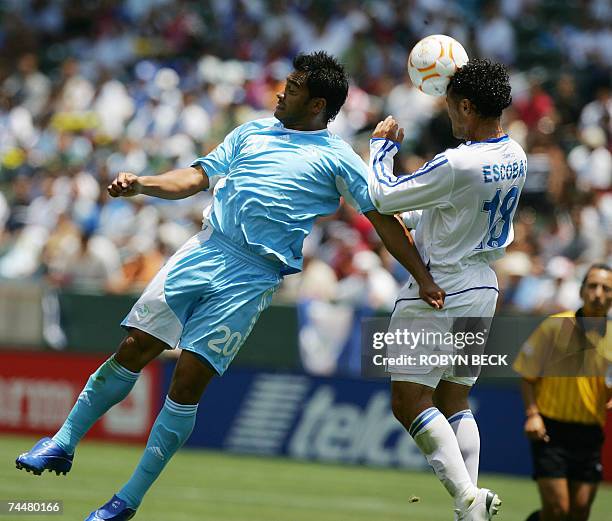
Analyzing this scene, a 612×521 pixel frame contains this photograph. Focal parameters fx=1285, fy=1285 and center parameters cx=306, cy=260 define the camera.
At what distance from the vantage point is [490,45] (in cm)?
1827

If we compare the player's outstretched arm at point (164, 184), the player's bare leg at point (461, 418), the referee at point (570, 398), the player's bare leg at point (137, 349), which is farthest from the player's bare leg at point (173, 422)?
the referee at point (570, 398)

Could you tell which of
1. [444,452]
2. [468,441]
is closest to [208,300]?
[444,452]

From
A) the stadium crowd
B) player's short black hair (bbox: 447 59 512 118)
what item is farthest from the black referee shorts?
the stadium crowd

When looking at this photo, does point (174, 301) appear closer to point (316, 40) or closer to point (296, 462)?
point (296, 462)

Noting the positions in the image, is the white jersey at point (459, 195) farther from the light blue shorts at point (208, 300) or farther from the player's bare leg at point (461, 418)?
the light blue shorts at point (208, 300)

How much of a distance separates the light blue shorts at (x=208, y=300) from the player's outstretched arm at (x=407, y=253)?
0.67 m

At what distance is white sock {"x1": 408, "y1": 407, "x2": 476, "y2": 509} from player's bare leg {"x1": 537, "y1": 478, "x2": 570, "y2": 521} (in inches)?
64.0

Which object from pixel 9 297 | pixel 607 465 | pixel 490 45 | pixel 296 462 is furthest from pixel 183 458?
pixel 490 45

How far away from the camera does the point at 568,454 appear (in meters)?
8.66

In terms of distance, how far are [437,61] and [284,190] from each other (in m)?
1.13

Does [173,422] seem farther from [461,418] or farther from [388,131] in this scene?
[388,131]

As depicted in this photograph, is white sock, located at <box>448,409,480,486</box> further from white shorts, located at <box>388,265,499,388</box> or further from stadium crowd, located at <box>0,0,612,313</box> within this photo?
stadium crowd, located at <box>0,0,612,313</box>

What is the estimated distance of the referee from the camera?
8.55 m

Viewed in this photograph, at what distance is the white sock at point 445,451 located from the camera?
23.0 feet
